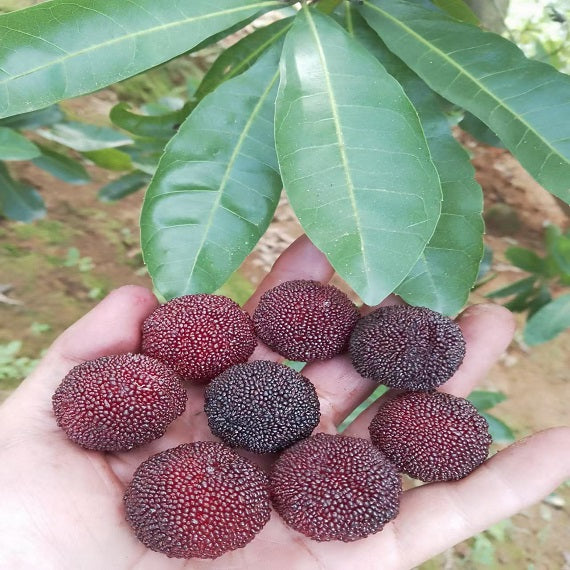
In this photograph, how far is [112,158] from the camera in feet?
5.83

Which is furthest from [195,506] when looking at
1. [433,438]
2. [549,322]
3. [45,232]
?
[45,232]

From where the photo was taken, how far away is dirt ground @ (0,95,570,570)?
6.46 feet

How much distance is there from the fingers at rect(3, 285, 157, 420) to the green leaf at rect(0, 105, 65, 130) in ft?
2.01

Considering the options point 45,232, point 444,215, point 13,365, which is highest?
point 444,215

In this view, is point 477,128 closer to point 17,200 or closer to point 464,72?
point 464,72

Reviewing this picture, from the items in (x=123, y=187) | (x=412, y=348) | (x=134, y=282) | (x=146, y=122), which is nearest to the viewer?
(x=412, y=348)

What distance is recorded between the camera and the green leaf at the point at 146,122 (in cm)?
147

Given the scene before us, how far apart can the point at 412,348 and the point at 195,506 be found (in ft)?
1.67

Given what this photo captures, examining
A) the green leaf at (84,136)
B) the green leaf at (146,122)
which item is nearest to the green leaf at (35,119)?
the green leaf at (84,136)

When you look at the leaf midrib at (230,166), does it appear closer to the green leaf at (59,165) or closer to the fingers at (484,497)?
the fingers at (484,497)

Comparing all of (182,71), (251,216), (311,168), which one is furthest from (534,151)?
(182,71)

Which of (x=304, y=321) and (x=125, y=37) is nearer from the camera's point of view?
(x=125, y=37)

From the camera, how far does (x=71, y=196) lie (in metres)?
2.60

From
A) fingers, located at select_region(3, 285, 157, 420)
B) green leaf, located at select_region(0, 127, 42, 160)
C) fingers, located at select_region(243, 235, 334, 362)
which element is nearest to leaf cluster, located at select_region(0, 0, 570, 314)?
fingers, located at select_region(3, 285, 157, 420)
